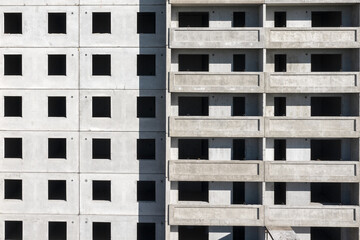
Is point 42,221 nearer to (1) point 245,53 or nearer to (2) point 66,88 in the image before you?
(2) point 66,88

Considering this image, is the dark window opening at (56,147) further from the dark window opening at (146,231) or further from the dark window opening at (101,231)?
the dark window opening at (146,231)

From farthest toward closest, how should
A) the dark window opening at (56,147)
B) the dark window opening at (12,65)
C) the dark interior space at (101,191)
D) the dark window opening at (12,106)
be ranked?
the dark interior space at (101,191)
the dark window opening at (12,106)
the dark window opening at (56,147)
the dark window opening at (12,65)

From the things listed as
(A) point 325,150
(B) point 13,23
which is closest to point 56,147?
(B) point 13,23

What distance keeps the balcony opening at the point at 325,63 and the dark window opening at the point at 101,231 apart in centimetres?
2045

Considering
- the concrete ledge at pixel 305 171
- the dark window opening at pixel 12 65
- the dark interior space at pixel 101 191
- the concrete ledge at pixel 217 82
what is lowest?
the dark interior space at pixel 101 191

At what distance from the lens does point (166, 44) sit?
22.4m

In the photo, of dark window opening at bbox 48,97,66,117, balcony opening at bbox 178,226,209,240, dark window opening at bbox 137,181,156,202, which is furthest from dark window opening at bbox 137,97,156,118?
balcony opening at bbox 178,226,209,240

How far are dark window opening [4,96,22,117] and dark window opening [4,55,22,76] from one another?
186 cm

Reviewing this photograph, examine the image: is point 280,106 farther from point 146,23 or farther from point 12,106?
point 12,106

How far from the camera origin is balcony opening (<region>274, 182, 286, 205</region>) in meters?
23.9

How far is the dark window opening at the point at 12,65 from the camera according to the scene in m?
24.4

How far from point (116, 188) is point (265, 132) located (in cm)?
1133

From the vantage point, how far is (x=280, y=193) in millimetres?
24609

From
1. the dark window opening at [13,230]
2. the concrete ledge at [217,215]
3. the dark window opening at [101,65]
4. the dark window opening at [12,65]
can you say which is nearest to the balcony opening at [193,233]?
the concrete ledge at [217,215]
